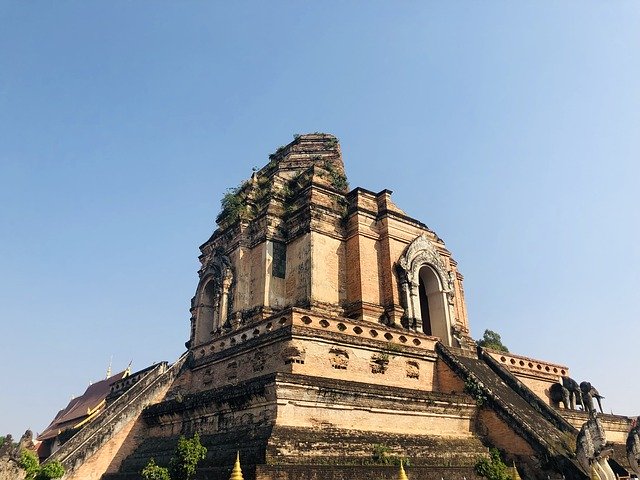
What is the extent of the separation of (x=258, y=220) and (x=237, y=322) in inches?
170

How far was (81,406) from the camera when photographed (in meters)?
33.2

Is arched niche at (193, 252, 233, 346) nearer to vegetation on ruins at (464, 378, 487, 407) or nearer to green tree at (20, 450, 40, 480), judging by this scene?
green tree at (20, 450, 40, 480)

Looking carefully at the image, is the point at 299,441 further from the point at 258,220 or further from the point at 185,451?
the point at 258,220

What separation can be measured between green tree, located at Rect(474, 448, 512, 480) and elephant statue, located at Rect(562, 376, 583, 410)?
988cm

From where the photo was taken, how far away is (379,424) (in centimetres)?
1264

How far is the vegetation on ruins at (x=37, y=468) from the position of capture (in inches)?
479

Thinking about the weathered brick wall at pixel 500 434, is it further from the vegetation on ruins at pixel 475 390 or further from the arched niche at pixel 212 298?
the arched niche at pixel 212 298

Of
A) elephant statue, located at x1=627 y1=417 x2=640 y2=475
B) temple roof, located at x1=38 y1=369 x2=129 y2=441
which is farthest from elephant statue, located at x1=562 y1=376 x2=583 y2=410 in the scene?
temple roof, located at x1=38 y1=369 x2=129 y2=441

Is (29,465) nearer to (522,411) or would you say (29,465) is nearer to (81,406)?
(522,411)

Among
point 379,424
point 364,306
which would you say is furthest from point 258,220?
point 379,424

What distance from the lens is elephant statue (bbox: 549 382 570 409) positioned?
21.0 metres

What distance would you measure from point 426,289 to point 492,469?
9855 mm

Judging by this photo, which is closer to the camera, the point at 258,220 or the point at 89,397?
the point at 258,220

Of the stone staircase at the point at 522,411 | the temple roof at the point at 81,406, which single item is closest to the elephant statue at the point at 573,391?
the stone staircase at the point at 522,411
